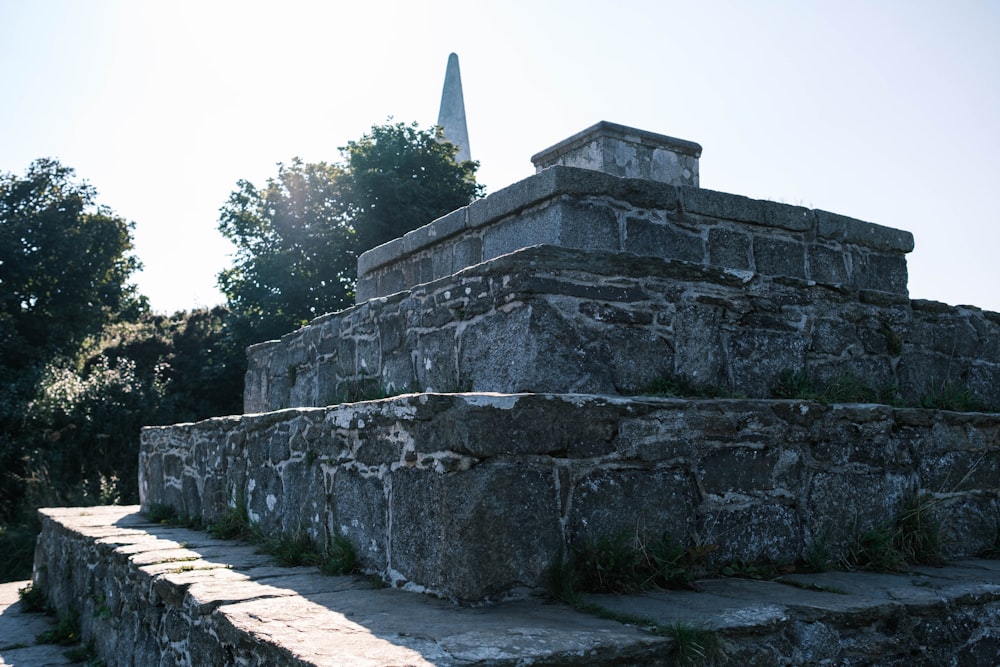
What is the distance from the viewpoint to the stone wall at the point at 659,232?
13.3 ft

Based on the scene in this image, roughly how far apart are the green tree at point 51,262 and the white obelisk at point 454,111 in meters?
9.36

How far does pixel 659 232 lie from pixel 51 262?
66.1 ft

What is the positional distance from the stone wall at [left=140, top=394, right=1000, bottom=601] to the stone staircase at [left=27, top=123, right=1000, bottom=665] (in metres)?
0.01

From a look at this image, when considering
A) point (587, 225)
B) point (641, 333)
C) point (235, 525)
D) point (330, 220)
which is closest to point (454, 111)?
point (330, 220)

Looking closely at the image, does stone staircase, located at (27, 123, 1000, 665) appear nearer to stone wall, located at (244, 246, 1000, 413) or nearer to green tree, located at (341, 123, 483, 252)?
stone wall, located at (244, 246, 1000, 413)

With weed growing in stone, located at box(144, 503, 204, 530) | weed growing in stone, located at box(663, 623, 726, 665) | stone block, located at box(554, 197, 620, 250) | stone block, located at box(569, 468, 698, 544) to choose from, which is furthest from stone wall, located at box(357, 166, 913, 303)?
weed growing in stone, located at box(144, 503, 204, 530)

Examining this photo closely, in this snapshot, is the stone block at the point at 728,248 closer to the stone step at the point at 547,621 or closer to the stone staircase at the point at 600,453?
the stone staircase at the point at 600,453

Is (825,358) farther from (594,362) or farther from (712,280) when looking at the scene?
(594,362)

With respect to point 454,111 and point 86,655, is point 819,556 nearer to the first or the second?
point 86,655

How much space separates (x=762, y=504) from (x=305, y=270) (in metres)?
13.7

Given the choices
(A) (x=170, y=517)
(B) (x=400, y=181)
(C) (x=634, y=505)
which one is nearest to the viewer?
(C) (x=634, y=505)

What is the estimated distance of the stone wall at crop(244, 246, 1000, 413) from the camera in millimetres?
3383

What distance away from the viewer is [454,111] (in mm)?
23000

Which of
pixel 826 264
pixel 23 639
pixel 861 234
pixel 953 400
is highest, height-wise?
pixel 861 234
